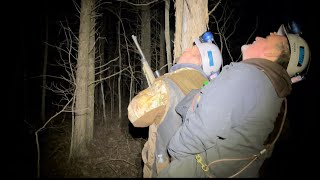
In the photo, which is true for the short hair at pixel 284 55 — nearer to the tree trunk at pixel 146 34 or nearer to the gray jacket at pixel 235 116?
the gray jacket at pixel 235 116

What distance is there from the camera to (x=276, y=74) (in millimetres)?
2236

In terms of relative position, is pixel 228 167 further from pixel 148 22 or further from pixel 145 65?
pixel 148 22

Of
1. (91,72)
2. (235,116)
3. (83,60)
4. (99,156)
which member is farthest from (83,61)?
(235,116)

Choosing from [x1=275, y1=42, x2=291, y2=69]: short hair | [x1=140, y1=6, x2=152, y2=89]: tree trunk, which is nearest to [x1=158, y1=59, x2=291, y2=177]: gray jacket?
[x1=275, y1=42, x2=291, y2=69]: short hair

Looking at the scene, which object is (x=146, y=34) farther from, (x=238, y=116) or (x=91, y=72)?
(x=238, y=116)

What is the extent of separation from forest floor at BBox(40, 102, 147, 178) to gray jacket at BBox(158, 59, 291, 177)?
617 cm

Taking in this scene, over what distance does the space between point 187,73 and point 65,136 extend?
32.9 ft

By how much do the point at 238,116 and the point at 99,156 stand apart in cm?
782

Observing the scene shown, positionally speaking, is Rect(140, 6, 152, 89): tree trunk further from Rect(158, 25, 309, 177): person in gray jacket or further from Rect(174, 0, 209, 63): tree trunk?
Rect(158, 25, 309, 177): person in gray jacket

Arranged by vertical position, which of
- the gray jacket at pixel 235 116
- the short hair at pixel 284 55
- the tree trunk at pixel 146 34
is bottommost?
the gray jacket at pixel 235 116

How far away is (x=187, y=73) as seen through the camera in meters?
3.04

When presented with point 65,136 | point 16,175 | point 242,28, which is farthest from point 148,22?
point 242,28

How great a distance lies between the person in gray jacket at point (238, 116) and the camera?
2.15m

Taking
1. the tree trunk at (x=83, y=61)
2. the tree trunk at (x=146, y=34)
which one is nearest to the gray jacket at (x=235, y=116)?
the tree trunk at (x=83, y=61)
